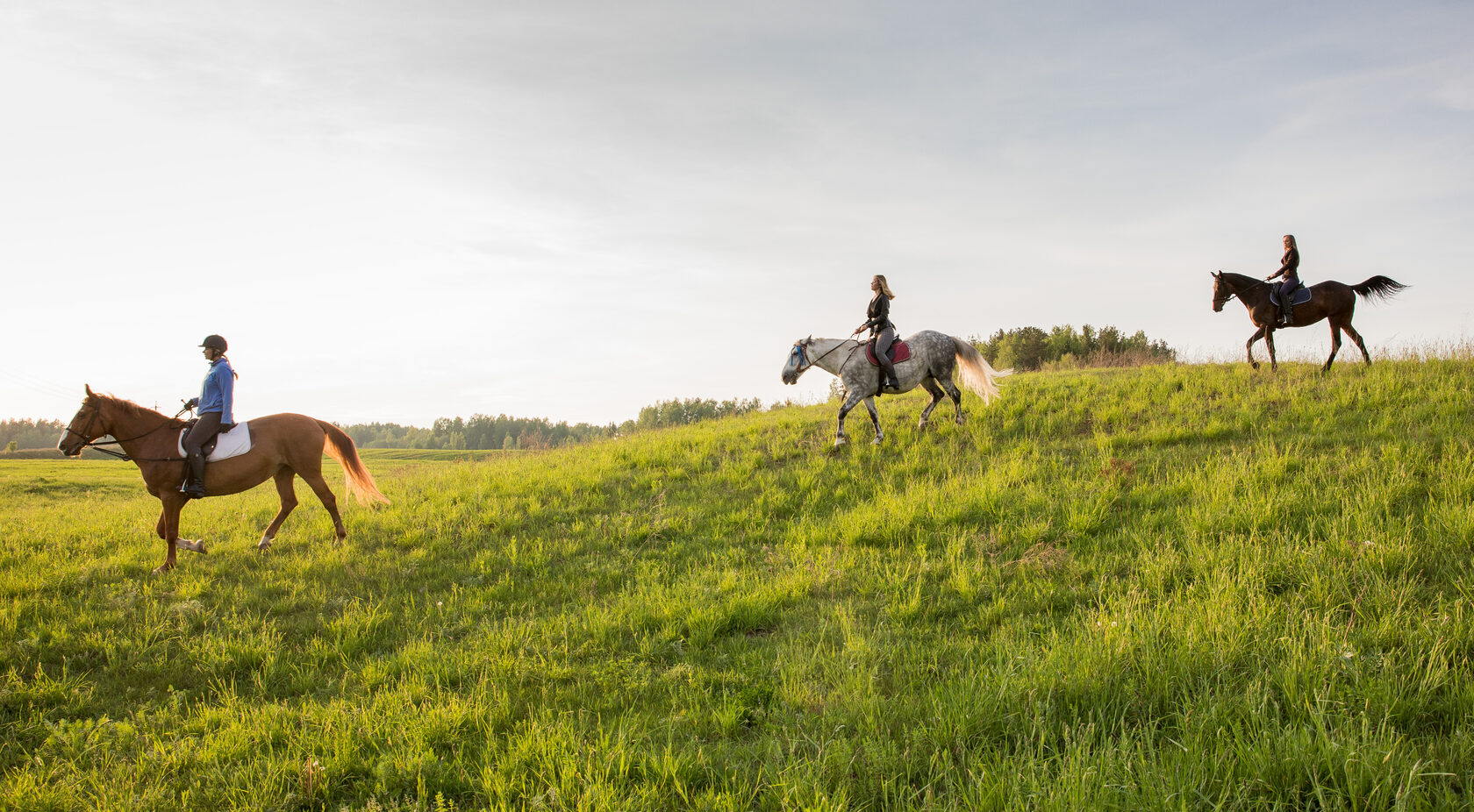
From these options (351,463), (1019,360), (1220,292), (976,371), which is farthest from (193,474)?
(1019,360)

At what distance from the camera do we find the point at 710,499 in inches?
427

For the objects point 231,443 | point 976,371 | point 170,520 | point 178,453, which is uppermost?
point 976,371

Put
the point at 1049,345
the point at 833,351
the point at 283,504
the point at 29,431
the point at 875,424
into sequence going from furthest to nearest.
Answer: the point at 29,431
the point at 1049,345
the point at 833,351
the point at 875,424
the point at 283,504

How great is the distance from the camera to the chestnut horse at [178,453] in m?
9.45

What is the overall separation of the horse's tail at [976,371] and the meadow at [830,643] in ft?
9.83

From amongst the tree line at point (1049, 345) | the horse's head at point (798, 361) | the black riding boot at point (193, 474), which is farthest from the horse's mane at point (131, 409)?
the tree line at point (1049, 345)

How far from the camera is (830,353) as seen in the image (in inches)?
569

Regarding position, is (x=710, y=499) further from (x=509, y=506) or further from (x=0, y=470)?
(x=0, y=470)

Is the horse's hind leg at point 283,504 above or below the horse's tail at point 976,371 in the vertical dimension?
below

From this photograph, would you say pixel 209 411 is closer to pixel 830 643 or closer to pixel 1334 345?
pixel 830 643

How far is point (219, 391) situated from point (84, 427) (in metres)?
1.76

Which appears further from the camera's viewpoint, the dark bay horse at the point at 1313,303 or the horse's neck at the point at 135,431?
the dark bay horse at the point at 1313,303

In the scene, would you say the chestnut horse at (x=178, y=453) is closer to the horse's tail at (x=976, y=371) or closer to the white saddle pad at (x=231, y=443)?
the white saddle pad at (x=231, y=443)

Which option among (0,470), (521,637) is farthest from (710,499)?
(0,470)
